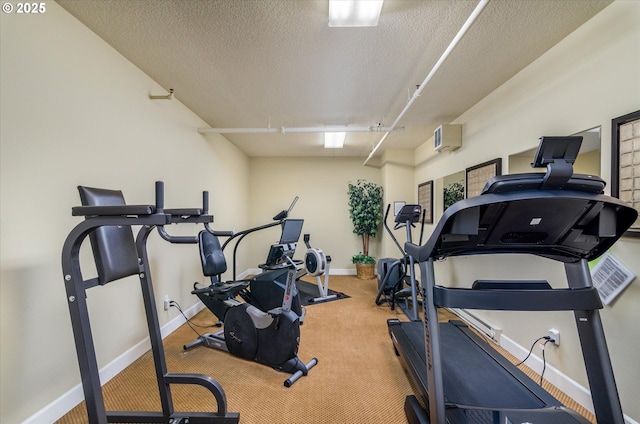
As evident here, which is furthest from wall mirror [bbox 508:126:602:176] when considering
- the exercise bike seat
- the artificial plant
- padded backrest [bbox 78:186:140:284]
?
the artificial plant

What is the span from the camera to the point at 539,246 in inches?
46.7

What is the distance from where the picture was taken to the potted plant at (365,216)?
17.2ft

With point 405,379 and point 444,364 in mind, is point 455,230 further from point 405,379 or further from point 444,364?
point 405,379

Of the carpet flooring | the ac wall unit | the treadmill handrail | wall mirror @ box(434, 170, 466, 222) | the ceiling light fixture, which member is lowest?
the carpet flooring

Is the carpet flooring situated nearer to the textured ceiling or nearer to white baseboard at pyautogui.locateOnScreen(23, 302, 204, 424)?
white baseboard at pyautogui.locateOnScreen(23, 302, 204, 424)

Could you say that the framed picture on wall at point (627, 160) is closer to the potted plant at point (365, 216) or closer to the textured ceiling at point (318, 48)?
the textured ceiling at point (318, 48)

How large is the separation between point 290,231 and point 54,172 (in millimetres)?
2037

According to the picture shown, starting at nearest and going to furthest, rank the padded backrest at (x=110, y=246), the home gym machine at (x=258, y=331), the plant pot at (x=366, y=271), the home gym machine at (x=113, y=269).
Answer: the home gym machine at (x=113, y=269)
the padded backrest at (x=110, y=246)
the home gym machine at (x=258, y=331)
the plant pot at (x=366, y=271)

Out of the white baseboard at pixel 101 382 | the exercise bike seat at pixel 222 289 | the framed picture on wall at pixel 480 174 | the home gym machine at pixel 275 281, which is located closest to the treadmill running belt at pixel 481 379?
the home gym machine at pixel 275 281

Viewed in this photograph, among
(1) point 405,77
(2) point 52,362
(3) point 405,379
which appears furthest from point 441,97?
(2) point 52,362

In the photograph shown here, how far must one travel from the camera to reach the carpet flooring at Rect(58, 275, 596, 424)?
169 centimetres

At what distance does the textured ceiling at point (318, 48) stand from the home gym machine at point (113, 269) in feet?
4.02

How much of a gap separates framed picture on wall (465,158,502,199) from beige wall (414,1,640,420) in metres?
0.10

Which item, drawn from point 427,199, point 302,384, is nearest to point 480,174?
point 427,199
